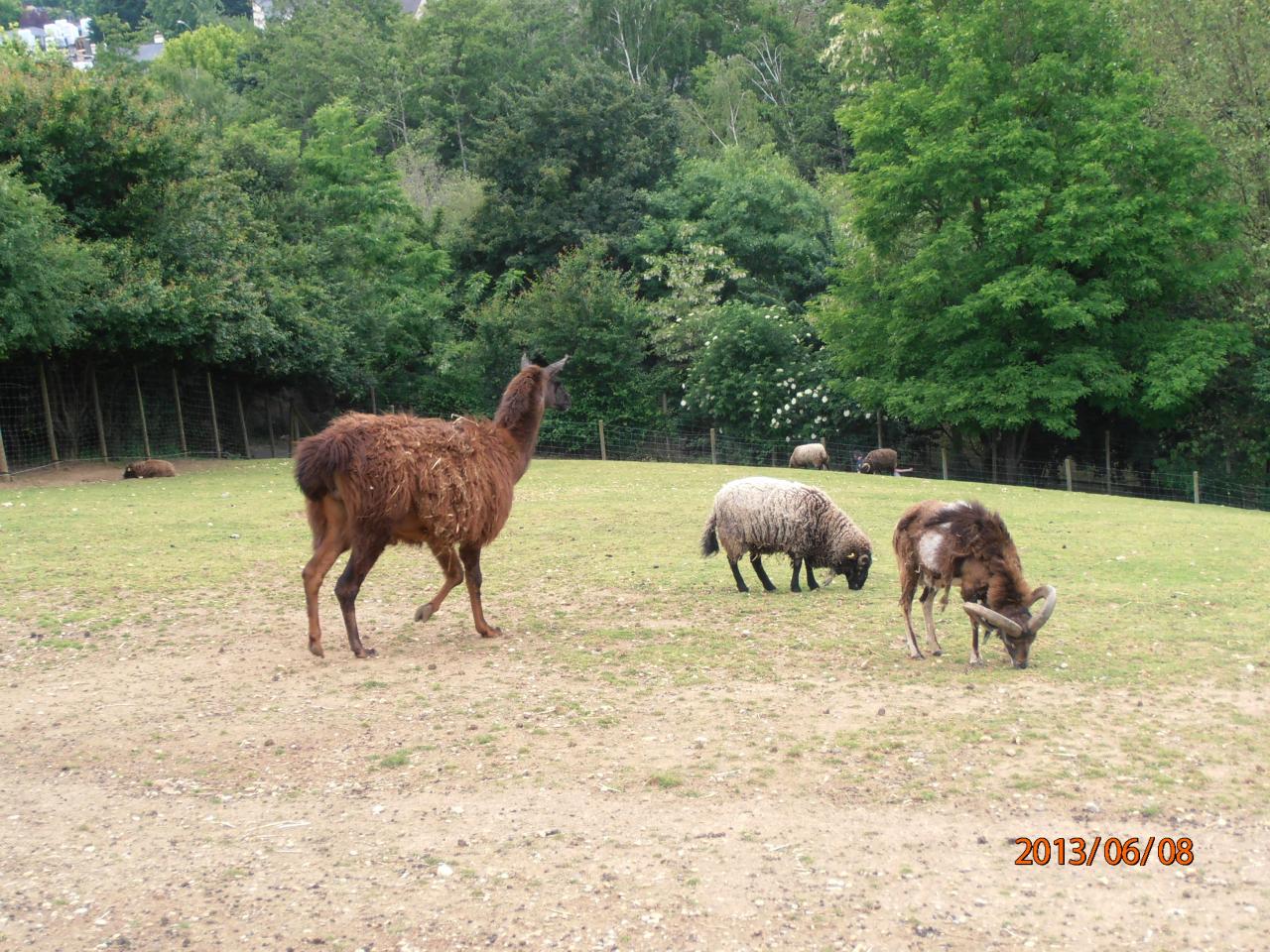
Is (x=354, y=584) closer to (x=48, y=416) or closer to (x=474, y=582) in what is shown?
(x=474, y=582)

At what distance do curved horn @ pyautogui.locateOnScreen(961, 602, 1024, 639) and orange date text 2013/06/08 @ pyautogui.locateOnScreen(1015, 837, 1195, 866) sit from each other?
2.90m

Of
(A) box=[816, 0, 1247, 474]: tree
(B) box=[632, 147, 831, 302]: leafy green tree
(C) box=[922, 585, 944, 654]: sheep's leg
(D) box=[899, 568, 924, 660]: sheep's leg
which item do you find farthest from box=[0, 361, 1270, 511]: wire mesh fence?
(C) box=[922, 585, 944, 654]: sheep's leg

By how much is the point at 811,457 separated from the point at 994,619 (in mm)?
23621

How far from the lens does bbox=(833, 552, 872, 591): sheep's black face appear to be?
12.5 meters

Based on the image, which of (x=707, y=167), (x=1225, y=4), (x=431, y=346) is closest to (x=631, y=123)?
(x=707, y=167)

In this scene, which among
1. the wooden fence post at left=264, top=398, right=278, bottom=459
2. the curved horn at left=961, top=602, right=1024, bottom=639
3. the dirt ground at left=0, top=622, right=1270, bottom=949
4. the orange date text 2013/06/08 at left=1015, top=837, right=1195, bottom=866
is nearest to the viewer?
the dirt ground at left=0, top=622, right=1270, bottom=949

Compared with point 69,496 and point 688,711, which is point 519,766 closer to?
point 688,711

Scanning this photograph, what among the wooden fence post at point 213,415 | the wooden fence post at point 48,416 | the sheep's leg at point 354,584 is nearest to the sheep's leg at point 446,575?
the sheep's leg at point 354,584

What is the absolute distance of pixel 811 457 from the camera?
32.3 metres

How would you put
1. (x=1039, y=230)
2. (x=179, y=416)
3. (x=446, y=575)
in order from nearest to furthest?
1. (x=446, y=575)
2. (x=179, y=416)
3. (x=1039, y=230)

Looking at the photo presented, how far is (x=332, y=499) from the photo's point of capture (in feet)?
31.2

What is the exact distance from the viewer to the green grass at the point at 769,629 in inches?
287

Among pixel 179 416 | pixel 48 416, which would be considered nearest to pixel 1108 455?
pixel 179 416

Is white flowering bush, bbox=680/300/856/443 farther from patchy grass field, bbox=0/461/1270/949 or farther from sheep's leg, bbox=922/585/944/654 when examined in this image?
sheep's leg, bbox=922/585/944/654
